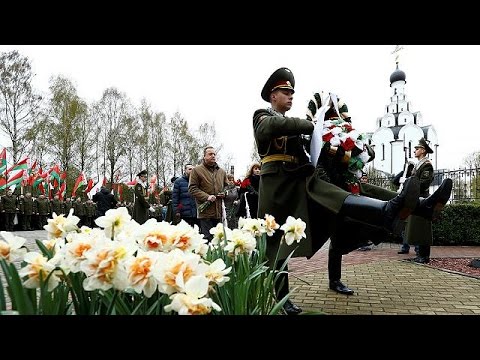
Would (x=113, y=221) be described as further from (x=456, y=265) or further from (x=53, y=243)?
(x=456, y=265)

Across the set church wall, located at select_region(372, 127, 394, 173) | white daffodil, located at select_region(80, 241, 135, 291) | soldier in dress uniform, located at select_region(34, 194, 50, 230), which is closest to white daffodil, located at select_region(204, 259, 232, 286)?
white daffodil, located at select_region(80, 241, 135, 291)

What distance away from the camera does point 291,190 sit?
11.5ft

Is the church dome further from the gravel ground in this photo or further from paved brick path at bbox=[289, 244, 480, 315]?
paved brick path at bbox=[289, 244, 480, 315]

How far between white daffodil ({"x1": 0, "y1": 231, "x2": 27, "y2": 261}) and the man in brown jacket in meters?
4.98

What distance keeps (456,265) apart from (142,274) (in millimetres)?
7063

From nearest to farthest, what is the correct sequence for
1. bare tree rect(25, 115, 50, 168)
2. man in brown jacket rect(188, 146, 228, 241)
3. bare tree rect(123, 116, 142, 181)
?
man in brown jacket rect(188, 146, 228, 241) → bare tree rect(25, 115, 50, 168) → bare tree rect(123, 116, 142, 181)

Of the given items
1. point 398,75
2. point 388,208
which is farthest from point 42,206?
point 398,75

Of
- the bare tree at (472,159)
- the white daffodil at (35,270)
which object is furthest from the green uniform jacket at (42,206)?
the bare tree at (472,159)

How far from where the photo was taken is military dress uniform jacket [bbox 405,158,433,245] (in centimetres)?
679

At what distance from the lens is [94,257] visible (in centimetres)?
109
